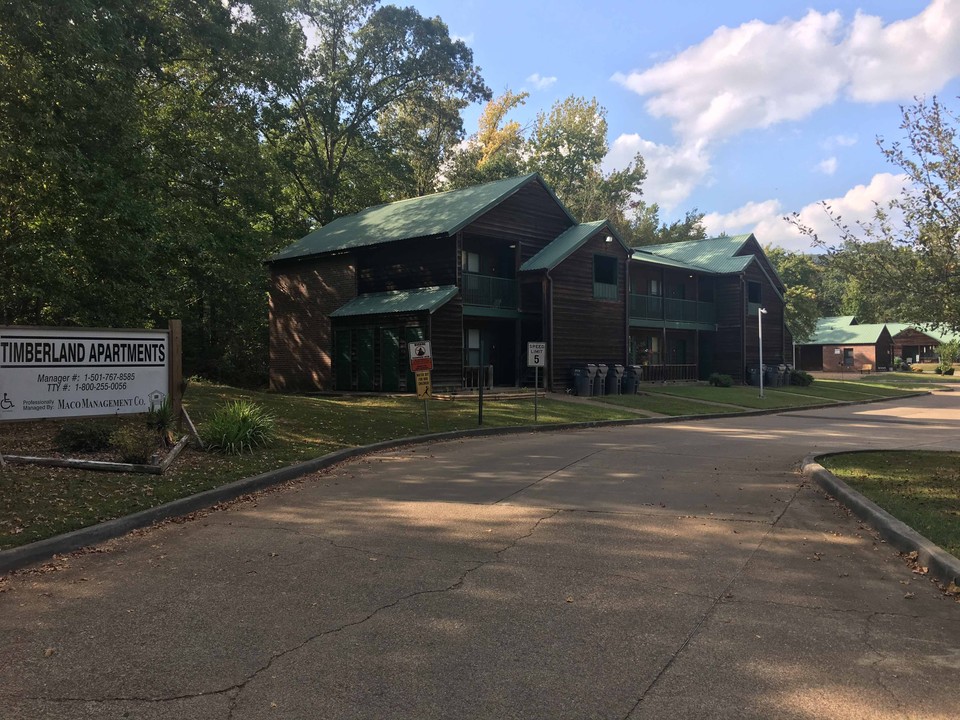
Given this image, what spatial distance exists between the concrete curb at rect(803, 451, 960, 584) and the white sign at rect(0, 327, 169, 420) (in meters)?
9.64

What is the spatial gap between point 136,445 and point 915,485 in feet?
32.7

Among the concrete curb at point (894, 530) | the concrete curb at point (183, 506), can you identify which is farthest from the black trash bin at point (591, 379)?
the concrete curb at point (894, 530)

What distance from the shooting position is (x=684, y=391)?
30.0 metres

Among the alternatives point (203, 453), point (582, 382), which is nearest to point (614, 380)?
point (582, 382)

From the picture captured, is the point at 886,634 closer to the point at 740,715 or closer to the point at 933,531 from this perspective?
the point at 740,715

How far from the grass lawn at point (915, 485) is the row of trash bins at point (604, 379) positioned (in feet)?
46.9

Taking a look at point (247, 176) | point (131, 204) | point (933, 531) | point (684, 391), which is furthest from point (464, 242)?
point (933, 531)

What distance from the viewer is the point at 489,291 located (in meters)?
26.1

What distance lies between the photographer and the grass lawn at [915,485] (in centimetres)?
665

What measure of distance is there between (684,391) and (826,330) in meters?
47.8

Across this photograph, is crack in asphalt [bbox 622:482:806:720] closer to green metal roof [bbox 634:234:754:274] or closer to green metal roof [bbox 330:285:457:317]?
green metal roof [bbox 330:285:457:317]

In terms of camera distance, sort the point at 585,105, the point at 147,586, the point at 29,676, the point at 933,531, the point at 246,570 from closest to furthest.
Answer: the point at 29,676 < the point at 147,586 < the point at 246,570 < the point at 933,531 < the point at 585,105

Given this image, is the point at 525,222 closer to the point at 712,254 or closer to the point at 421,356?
the point at 421,356

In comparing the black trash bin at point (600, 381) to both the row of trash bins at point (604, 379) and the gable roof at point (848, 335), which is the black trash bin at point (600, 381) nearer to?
the row of trash bins at point (604, 379)
